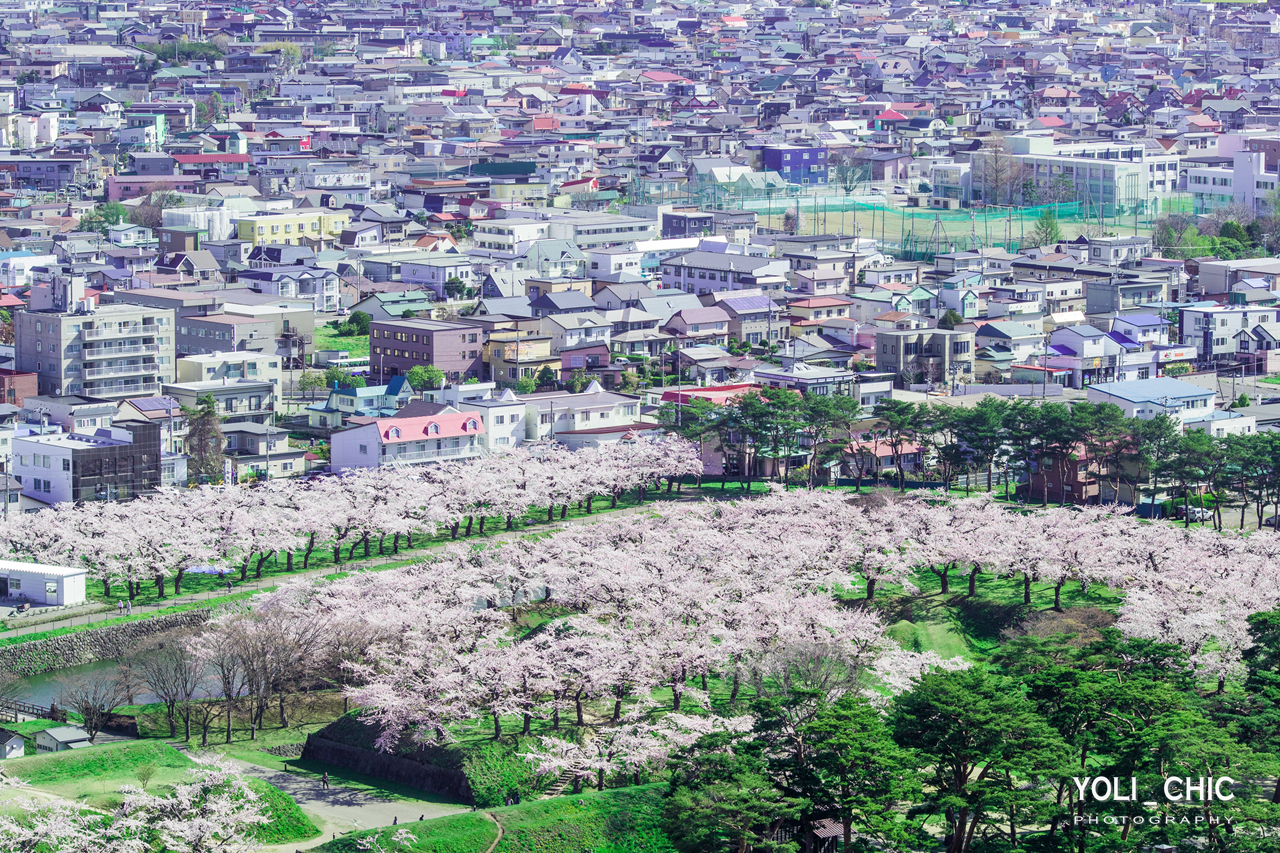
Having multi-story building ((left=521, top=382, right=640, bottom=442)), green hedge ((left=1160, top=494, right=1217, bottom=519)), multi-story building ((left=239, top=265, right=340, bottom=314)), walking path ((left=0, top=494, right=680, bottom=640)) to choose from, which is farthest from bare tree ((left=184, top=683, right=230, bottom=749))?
multi-story building ((left=239, top=265, right=340, bottom=314))

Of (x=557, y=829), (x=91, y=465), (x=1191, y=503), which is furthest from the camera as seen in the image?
(x=1191, y=503)

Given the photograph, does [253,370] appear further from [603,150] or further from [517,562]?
[603,150]

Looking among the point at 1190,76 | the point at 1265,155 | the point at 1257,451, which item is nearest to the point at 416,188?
the point at 1265,155

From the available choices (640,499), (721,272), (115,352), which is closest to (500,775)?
(640,499)

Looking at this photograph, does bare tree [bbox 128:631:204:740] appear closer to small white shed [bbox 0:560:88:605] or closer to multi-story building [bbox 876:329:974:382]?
small white shed [bbox 0:560:88:605]

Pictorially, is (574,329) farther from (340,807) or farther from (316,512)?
(340,807)

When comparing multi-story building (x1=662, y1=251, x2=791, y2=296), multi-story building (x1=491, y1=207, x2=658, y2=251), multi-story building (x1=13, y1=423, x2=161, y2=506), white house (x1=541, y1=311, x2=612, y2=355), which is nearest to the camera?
multi-story building (x1=13, y1=423, x2=161, y2=506)
